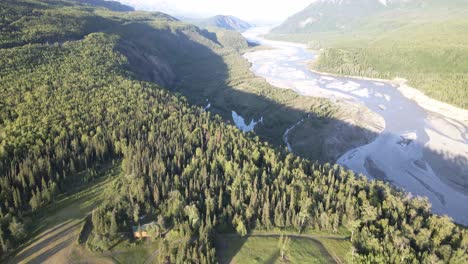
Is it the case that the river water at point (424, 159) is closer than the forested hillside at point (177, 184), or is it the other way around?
the forested hillside at point (177, 184)

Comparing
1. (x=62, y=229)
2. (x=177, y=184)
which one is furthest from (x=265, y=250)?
(x=62, y=229)

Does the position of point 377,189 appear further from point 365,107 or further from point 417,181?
point 365,107

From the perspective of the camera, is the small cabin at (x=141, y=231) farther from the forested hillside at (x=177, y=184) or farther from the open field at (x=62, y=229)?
the open field at (x=62, y=229)

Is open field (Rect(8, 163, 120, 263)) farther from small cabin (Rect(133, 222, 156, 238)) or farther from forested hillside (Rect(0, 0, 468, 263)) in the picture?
small cabin (Rect(133, 222, 156, 238))

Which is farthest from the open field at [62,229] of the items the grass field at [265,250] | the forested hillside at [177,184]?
the grass field at [265,250]

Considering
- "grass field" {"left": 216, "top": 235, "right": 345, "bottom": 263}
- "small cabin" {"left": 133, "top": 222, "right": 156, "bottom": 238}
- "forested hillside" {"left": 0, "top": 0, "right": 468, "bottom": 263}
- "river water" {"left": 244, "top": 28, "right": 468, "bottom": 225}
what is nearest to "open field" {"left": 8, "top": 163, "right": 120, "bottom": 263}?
"forested hillside" {"left": 0, "top": 0, "right": 468, "bottom": 263}

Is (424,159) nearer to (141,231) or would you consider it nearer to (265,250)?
(265,250)

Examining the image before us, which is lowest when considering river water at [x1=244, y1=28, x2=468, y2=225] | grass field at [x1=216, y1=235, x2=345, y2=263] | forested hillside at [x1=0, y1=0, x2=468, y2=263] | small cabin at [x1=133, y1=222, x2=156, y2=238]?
river water at [x1=244, y1=28, x2=468, y2=225]
